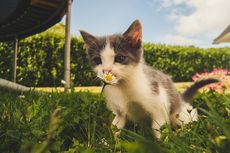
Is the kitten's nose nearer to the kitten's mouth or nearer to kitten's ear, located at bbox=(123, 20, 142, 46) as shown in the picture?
the kitten's mouth

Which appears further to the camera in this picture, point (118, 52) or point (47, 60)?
point (47, 60)

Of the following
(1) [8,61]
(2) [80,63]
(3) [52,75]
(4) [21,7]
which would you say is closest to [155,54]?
(2) [80,63]

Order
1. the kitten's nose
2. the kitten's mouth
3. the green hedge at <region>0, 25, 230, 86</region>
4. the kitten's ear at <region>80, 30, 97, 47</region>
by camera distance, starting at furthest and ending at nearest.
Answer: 1. the green hedge at <region>0, 25, 230, 86</region>
2. the kitten's ear at <region>80, 30, 97, 47</region>
3. the kitten's nose
4. the kitten's mouth

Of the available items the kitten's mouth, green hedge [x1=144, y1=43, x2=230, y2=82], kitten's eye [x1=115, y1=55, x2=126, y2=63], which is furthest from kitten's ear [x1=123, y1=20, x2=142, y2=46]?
green hedge [x1=144, y1=43, x2=230, y2=82]

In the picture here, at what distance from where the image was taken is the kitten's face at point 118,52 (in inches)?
110

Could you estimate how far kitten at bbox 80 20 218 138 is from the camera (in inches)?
112

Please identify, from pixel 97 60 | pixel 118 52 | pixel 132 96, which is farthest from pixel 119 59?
pixel 132 96

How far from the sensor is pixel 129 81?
2.95 meters

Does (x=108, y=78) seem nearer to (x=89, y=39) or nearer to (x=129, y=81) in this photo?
(x=129, y=81)

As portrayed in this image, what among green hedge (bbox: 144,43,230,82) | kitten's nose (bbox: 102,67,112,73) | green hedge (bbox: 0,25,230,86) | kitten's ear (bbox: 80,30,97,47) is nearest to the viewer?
kitten's nose (bbox: 102,67,112,73)

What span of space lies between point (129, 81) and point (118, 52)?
28cm

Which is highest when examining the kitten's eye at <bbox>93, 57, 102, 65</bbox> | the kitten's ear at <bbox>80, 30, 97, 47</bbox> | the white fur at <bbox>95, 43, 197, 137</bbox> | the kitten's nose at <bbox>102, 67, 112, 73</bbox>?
the kitten's ear at <bbox>80, 30, 97, 47</bbox>

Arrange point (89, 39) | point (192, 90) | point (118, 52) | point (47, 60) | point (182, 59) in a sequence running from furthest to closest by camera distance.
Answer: point (182, 59)
point (47, 60)
point (192, 90)
point (89, 39)
point (118, 52)

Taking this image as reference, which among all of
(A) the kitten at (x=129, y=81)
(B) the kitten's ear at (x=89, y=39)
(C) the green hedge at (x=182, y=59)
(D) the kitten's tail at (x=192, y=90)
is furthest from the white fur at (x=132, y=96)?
(C) the green hedge at (x=182, y=59)
